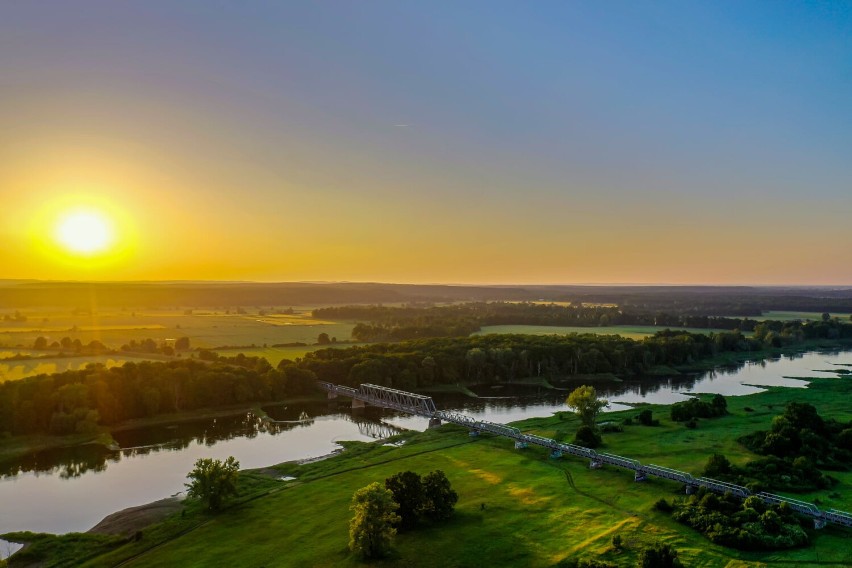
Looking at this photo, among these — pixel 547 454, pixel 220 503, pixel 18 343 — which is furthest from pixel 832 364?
pixel 18 343

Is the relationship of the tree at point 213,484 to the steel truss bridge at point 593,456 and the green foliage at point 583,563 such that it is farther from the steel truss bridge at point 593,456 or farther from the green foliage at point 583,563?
the steel truss bridge at point 593,456

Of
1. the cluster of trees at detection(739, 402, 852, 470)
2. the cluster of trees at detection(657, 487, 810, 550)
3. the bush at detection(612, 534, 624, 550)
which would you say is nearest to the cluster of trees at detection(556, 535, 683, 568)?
the bush at detection(612, 534, 624, 550)

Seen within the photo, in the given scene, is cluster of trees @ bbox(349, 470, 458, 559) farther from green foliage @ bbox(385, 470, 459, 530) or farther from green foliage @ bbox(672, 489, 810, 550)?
green foliage @ bbox(672, 489, 810, 550)

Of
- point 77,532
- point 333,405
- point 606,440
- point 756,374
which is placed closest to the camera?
point 77,532

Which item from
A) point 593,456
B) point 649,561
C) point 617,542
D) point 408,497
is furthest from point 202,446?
point 649,561

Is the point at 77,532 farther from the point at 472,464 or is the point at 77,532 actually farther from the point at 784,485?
the point at 784,485

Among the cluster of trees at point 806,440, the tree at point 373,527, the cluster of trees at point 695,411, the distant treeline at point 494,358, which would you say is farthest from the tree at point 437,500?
the distant treeline at point 494,358

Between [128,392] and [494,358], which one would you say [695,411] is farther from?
[128,392]

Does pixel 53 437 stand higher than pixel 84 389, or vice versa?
pixel 84 389
